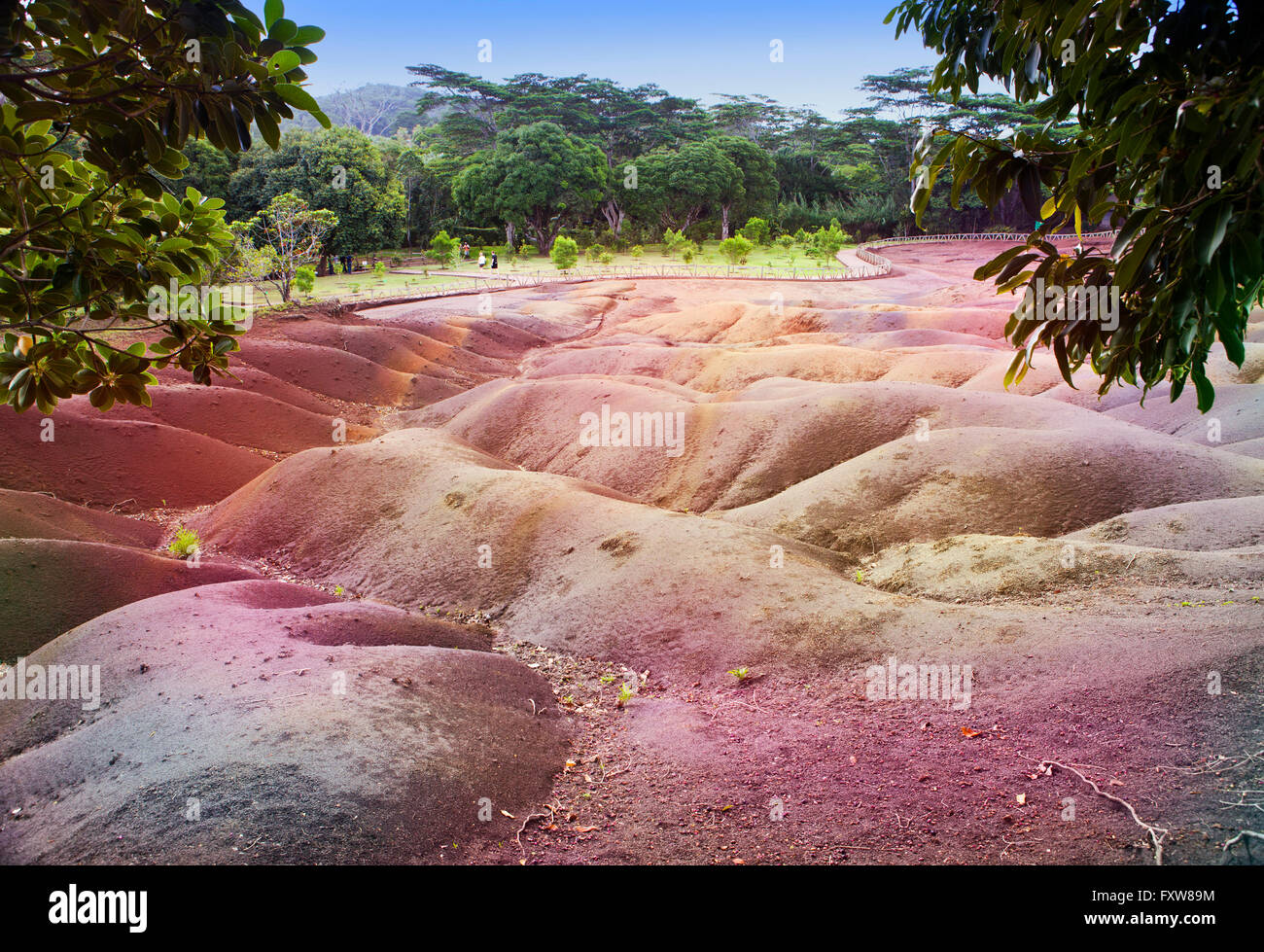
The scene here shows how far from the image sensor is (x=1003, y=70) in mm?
5312

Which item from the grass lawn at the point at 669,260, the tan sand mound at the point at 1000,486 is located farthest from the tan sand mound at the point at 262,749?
the grass lawn at the point at 669,260

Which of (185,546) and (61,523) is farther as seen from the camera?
(185,546)

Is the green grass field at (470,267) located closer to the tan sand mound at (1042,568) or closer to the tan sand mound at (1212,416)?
the tan sand mound at (1212,416)

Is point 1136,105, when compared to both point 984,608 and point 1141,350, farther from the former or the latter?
point 984,608

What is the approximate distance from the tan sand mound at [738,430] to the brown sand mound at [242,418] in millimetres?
4145

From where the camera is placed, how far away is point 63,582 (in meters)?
10.5

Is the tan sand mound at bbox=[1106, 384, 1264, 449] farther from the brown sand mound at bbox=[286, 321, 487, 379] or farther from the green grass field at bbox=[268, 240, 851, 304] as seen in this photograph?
the green grass field at bbox=[268, 240, 851, 304]

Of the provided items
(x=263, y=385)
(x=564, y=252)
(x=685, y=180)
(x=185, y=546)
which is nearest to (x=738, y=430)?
(x=185, y=546)

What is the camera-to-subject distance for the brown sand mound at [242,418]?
69.9 ft

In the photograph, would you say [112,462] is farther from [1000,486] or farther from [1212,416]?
[1212,416]

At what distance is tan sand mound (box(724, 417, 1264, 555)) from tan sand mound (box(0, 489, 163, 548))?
10716mm

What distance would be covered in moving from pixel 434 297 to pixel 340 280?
36.2 ft

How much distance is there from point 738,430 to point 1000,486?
632cm

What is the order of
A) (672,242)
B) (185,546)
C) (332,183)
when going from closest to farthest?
(185,546) < (332,183) < (672,242)
